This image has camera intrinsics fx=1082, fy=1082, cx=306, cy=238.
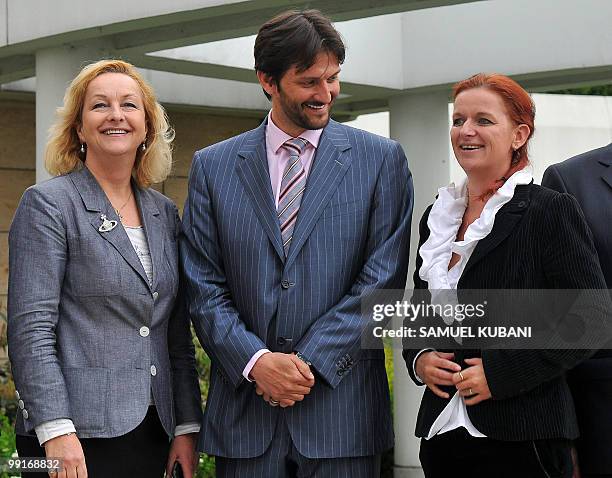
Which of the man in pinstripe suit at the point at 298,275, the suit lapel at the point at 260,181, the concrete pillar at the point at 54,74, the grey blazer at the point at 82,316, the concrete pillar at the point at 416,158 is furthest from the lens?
the concrete pillar at the point at 416,158

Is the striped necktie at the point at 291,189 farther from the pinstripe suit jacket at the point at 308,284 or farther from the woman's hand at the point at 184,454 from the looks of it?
the woman's hand at the point at 184,454

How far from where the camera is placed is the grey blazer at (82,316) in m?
3.55

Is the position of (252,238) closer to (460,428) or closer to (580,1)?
(460,428)

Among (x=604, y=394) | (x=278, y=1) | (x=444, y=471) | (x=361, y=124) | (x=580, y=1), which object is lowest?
(x=444, y=471)

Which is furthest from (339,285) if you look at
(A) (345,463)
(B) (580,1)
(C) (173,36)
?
(B) (580,1)

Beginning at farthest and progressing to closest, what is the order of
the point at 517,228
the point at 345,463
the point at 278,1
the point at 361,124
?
the point at 361,124 → the point at 278,1 → the point at 345,463 → the point at 517,228

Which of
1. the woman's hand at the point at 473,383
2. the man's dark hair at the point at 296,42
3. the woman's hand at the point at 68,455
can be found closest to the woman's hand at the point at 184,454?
the woman's hand at the point at 68,455

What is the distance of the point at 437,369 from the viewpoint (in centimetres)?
353

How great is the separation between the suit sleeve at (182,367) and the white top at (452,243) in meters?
0.91

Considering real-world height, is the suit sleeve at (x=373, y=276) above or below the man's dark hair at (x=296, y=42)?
below

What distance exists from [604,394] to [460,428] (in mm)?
497

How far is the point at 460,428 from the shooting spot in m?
3.44

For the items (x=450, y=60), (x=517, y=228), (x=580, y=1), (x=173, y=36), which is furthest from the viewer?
(x=450, y=60)

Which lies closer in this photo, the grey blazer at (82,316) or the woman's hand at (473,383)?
the woman's hand at (473,383)
